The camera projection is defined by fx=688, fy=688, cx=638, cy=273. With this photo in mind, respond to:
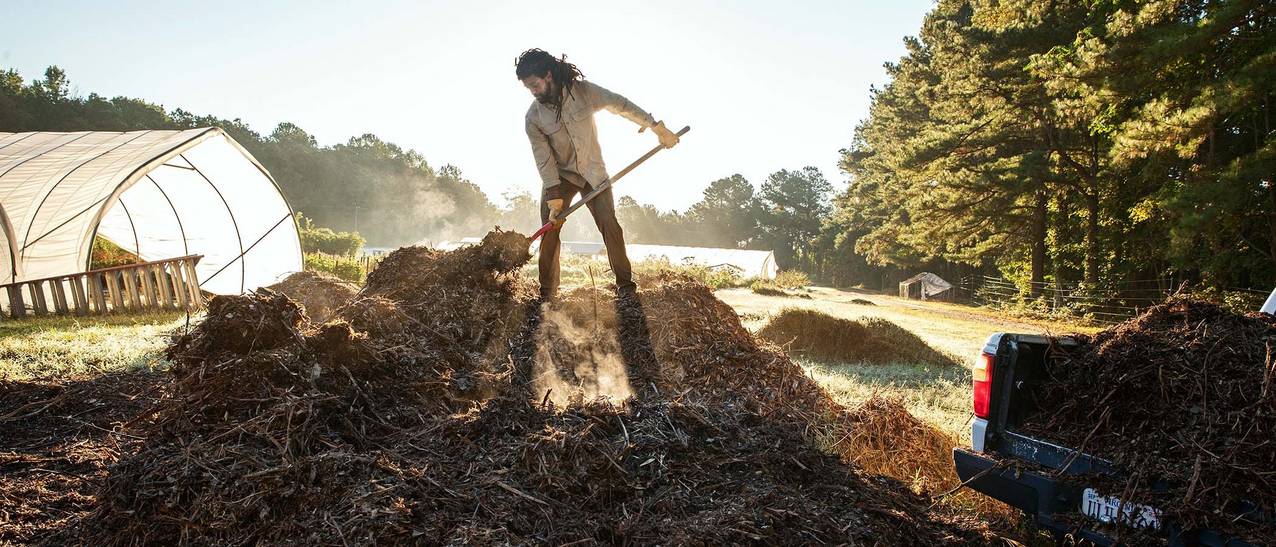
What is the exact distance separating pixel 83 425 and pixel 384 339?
155cm

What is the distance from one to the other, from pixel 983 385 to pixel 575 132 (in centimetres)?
347

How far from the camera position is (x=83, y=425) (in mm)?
3570

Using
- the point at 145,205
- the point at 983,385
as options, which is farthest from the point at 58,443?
the point at 145,205

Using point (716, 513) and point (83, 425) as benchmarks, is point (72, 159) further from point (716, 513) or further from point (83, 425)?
point (716, 513)

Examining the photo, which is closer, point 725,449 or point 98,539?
point 98,539

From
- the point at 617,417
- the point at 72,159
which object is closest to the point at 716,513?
the point at 617,417

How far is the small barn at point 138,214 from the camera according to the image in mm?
8961

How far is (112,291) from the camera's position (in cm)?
907

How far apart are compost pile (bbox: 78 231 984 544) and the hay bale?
3602 millimetres

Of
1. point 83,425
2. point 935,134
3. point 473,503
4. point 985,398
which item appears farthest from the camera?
point 935,134

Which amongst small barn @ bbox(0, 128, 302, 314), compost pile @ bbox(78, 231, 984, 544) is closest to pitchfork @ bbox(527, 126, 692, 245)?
compost pile @ bbox(78, 231, 984, 544)

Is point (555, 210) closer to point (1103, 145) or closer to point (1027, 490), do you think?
point (1027, 490)

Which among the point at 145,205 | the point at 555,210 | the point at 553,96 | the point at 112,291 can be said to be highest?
the point at 553,96

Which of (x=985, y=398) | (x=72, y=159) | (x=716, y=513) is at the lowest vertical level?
(x=716, y=513)
